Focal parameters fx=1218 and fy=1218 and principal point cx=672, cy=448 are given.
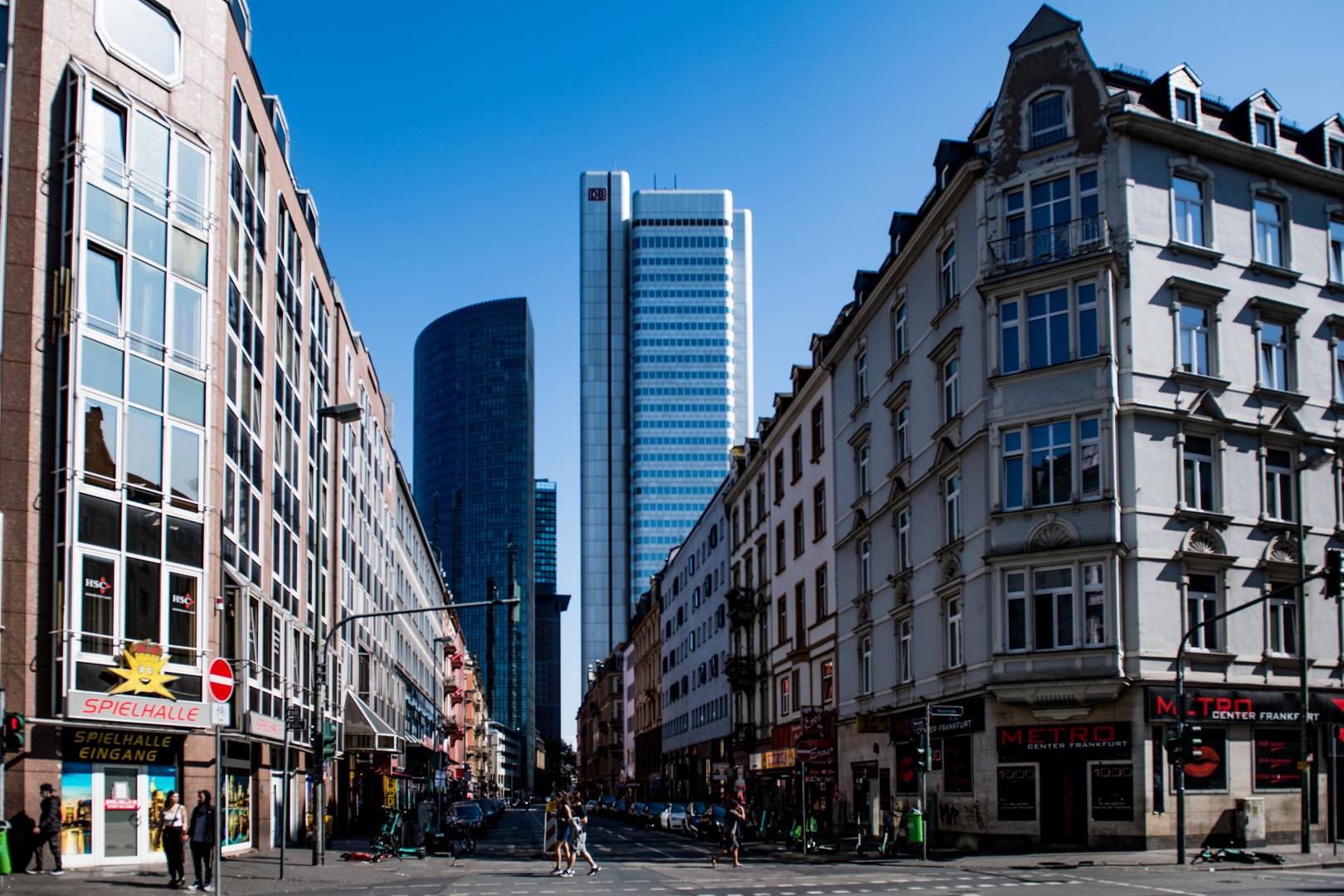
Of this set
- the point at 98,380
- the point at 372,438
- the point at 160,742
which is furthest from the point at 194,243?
the point at 372,438

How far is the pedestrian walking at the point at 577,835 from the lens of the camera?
1129 inches

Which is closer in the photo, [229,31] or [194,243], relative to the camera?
[194,243]

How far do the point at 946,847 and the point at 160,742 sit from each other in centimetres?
2066

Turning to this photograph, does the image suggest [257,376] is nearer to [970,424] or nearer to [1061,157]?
[970,424]

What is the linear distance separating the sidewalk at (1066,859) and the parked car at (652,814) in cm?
3356

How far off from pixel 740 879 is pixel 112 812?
12944 mm

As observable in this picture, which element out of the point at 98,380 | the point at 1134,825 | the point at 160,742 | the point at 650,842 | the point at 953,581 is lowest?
the point at 650,842

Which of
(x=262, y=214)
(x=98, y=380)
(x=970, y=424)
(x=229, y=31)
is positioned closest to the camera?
(x=98, y=380)

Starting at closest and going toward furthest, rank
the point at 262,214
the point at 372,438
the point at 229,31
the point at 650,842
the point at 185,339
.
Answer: the point at 185,339
the point at 229,31
the point at 262,214
the point at 650,842
the point at 372,438

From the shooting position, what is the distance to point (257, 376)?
112 ft

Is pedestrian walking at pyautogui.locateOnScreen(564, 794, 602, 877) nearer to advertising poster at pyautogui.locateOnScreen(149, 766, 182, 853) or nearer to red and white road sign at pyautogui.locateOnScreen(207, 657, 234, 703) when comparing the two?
advertising poster at pyautogui.locateOnScreen(149, 766, 182, 853)

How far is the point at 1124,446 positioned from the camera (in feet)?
99.4

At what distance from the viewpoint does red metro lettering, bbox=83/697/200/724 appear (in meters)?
23.8

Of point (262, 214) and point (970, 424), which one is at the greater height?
point (262, 214)
